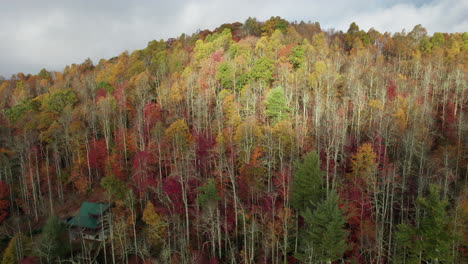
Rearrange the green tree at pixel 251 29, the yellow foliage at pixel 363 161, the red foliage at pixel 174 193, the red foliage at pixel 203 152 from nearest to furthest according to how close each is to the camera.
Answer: the yellow foliage at pixel 363 161 < the red foliage at pixel 174 193 < the red foliage at pixel 203 152 < the green tree at pixel 251 29

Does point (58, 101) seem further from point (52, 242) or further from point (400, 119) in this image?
point (400, 119)

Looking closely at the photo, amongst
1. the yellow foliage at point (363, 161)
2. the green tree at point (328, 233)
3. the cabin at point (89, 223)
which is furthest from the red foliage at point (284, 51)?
the cabin at point (89, 223)

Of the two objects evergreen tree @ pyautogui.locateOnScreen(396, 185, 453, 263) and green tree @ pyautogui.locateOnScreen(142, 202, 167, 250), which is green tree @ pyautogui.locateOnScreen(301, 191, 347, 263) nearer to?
evergreen tree @ pyautogui.locateOnScreen(396, 185, 453, 263)

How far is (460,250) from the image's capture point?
80.7ft

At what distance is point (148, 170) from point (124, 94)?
69.6 ft

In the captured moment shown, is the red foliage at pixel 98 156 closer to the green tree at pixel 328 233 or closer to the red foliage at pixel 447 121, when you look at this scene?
the green tree at pixel 328 233

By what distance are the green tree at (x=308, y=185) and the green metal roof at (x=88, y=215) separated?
2571cm

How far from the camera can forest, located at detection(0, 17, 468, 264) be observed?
2758cm

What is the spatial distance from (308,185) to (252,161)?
966 cm

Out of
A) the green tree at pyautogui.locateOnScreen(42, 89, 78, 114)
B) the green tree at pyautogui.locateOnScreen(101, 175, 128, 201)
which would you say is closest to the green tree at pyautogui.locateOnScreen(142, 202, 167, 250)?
the green tree at pyautogui.locateOnScreen(101, 175, 128, 201)

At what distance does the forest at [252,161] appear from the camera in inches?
1086

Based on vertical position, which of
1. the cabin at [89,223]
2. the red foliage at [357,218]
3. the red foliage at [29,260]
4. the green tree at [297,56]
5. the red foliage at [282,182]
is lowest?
the red foliage at [29,260]

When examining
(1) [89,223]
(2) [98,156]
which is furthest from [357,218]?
(2) [98,156]

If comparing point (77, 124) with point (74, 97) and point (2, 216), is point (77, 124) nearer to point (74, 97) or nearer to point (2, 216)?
point (74, 97)
